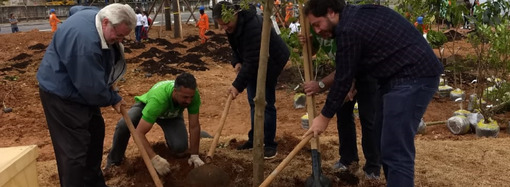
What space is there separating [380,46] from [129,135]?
2.49 m

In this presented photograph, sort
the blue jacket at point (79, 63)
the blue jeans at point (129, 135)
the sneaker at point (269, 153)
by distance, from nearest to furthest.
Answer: the blue jacket at point (79, 63)
the blue jeans at point (129, 135)
the sneaker at point (269, 153)

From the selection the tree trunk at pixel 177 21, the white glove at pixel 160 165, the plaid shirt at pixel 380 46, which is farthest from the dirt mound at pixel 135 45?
the plaid shirt at pixel 380 46

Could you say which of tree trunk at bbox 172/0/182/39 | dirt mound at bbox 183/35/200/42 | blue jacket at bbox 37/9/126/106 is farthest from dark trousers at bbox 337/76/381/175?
tree trunk at bbox 172/0/182/39

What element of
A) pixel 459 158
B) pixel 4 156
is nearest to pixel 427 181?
pixel 459 158

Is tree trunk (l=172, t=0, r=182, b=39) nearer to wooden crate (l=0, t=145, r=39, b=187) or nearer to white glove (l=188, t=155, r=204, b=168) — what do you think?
white glove (l=188, t=155, r=204, b=168)

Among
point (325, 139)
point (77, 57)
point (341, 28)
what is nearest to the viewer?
point (341, 28)

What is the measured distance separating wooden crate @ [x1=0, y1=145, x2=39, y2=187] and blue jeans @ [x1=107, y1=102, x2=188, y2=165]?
1505mm

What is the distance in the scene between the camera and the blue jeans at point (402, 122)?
9.46ft

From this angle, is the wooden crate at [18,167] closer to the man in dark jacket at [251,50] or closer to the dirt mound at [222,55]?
the man in dark jacket at [251,50]

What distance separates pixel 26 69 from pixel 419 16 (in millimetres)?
8938

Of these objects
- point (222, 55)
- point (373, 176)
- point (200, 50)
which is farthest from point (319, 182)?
point (200, 50)

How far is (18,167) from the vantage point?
256cm

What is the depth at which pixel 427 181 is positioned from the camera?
3.97m

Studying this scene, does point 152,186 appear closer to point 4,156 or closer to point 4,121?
point 4,156
